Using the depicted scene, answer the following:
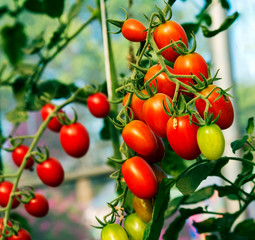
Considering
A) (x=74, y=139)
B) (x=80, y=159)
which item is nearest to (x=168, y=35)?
(x=74, y=139)

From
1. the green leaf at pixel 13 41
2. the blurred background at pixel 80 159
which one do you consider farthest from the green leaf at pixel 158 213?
the blurred background at pixel 80 159

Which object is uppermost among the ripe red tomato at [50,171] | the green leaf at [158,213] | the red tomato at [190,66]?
the red tomato at [190,66]

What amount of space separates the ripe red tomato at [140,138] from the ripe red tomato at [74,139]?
0.23 meters

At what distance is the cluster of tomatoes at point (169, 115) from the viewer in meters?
0.30

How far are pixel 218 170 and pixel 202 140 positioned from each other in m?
0.15

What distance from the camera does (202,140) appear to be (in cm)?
29

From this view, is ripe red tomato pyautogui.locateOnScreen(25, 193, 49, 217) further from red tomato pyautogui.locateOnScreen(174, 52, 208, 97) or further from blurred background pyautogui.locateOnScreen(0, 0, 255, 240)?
blurred background pyautogui.locateOnScreen(0, 0, 255, 240)

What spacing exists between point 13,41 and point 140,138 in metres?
0.66

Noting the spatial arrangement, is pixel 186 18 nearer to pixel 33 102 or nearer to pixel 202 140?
pixel 33 102

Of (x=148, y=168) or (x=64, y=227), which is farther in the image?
(x=64, y=227)

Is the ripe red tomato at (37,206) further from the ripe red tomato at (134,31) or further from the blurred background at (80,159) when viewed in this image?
the blurred background at (80,159)

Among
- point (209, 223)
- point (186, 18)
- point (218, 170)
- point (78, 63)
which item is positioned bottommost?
point (78, 63)

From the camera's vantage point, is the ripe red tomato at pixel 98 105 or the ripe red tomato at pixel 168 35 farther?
the ripe red tomato at pixel 98 105

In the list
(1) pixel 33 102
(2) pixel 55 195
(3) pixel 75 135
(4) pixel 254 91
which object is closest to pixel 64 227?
(2) pixel 55 195
